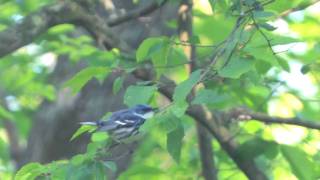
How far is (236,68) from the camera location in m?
2.18

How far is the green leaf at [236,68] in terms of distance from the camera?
2.15m

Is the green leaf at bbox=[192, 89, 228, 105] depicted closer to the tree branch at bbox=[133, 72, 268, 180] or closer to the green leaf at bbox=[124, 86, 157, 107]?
the green leaf at bbox=[124, 86, 157, 107]

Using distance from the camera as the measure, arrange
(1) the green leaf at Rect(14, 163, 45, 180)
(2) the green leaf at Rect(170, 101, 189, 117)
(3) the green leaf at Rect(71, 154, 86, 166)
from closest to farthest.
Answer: (2) the green leaf at Rect(170, 101, 189, 117) → (3) the green leaf at Rect(71, 154, 86, 166) → (1) the green leaf at Rect(14, 163, 45, 180)

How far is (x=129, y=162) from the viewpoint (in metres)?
4.83

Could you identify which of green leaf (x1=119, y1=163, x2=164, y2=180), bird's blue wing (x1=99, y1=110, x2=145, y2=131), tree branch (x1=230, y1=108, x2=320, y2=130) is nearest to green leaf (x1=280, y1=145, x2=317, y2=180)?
tree branch (x1=230, y1=108, x2=320, y2=130)

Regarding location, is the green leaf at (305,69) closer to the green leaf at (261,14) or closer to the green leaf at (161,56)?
the green leaf at (161,56)

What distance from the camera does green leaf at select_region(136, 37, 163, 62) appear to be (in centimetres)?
288

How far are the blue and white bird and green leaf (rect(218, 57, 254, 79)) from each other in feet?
1.55

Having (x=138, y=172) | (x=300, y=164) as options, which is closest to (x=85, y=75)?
(x=138, y=172)

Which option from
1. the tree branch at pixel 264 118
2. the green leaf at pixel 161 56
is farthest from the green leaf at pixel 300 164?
the green leaf at pixel 161 56

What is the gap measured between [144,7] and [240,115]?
30.5 inches

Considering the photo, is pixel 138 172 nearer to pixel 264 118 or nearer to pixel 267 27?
pixel 264 118

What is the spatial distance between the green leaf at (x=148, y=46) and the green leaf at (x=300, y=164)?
0.92m

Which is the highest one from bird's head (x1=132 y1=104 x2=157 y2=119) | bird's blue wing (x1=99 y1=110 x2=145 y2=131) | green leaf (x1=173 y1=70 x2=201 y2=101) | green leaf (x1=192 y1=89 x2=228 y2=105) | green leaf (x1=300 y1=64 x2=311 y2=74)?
green leaf (x1=173 y1=70 x2=201 y2=101)
